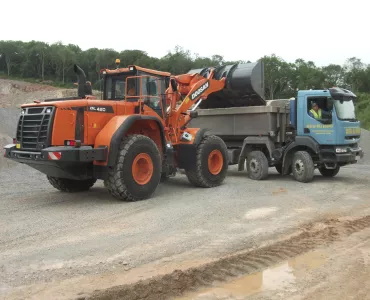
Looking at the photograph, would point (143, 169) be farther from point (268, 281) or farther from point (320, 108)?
point (320, 108)

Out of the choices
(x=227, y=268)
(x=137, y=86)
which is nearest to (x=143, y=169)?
(x=137, y=86)

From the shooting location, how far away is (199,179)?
9.76 meters

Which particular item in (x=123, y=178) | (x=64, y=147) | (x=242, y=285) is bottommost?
(x=242, y=285)

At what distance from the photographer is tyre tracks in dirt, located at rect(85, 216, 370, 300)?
388cm

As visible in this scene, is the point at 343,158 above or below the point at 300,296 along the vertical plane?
above

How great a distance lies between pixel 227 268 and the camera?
14.9 feet

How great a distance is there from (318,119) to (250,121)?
1.94m

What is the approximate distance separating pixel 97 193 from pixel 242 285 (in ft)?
18.7

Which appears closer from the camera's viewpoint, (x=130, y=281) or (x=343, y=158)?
(x=130, y=281)

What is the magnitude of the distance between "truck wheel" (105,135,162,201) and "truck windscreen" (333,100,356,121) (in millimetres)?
5190

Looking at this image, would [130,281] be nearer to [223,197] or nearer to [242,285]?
[242,285]

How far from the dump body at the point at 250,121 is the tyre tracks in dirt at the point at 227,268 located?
223 inches

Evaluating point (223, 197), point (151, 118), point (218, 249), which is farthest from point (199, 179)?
point (218, 249)

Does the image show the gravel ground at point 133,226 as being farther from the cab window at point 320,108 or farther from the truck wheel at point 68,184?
the cab window at point 320,108
